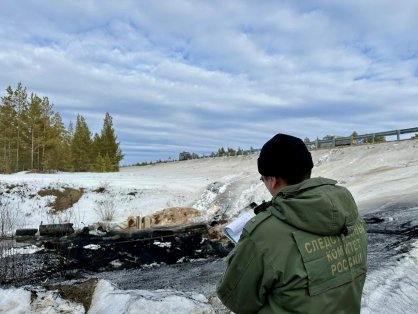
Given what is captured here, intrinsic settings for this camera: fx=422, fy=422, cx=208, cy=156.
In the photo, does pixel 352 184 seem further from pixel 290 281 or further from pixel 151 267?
pixel 290 281

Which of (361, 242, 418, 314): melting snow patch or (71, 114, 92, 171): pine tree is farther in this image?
(71, 114, 92, 171): pine tree

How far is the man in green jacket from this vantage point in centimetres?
188


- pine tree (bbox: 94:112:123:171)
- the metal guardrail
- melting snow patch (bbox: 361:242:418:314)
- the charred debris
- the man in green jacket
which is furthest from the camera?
pine tree (bbox: 94:112:123:171)

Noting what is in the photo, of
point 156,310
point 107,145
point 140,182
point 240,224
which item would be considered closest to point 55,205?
point 140,182

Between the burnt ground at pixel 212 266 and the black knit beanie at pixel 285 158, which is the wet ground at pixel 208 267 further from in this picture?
the black knit beanie at pixel 285 158

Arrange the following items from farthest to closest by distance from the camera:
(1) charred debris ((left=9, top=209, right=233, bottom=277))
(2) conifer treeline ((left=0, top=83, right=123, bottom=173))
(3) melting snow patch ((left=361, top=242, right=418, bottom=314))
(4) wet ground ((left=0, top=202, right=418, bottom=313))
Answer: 1. (2) conifer treeline ((left=0, top=83, right=123, bottom=173))
2. (1) charred debris ((left=9, top=209, right=233, bottom=277))
3. (4) wet ground ((left=0, top=202, right=418, bottom=313))
4. (3) melting snow patch ((left=361, top=242, right=418, bottom=314))

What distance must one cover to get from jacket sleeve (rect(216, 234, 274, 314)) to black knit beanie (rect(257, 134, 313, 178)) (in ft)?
1.30

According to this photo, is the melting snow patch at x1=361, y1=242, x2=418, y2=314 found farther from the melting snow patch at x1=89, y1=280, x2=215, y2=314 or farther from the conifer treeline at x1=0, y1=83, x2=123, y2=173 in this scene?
the conifer treeline at x1=0, y1=83, x2=123, y2=173

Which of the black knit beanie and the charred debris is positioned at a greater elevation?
the black knit beanie

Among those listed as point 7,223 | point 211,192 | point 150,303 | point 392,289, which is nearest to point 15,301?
point 150,303

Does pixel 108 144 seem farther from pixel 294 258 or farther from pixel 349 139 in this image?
pixel 294 258

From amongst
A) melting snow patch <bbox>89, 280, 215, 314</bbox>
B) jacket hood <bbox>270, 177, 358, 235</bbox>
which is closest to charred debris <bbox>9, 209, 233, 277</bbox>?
melting snow patch <bbox>89, 280, 215, 314</bbox>

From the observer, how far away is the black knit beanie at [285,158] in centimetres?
208

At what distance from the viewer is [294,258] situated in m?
1.88
